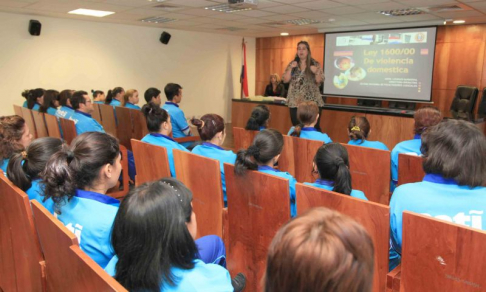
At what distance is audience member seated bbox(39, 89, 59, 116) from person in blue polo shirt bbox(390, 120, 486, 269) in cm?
491

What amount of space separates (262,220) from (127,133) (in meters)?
3.75

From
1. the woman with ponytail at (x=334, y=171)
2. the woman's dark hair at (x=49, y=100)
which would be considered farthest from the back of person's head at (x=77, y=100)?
the woman with ponytail at (x=334, y=171)

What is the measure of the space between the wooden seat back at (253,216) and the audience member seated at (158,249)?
2.48ft

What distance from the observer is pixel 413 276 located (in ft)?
4.52

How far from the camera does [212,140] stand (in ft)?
8.89

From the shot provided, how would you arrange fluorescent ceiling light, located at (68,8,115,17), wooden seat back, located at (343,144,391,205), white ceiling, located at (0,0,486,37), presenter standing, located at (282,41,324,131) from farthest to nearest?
fluorescent ceiling light, located at (68,8,115,17) < white ceiling, located at (0,0,486,37) < presenter standing, located at (282,41,324,131) < wooden seat back, located at (343,144,391,205)

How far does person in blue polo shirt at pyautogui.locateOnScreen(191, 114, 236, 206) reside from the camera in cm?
258

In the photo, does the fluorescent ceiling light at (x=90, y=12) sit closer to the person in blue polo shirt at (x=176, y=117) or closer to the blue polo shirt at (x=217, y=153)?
the person in blue polo shirt at (x=176, y=117)

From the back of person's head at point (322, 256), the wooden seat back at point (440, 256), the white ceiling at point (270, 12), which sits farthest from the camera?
the white ceiling at point (270, 12)

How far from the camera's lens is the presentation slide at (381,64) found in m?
7.14

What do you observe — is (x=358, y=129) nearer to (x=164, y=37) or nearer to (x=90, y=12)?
(x=90, y=12)

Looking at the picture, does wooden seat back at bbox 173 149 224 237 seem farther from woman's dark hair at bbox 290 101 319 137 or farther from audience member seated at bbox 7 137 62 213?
woman's dark hair at bbox 290 101 319 137

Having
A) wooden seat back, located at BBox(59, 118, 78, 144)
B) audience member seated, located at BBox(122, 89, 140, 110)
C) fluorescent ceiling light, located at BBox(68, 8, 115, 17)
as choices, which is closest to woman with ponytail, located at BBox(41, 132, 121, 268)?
wooden seat back, located at BBox(59, 118, 78, 144)

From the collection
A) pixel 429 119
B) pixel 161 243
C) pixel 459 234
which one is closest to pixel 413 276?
pixel 459 234
